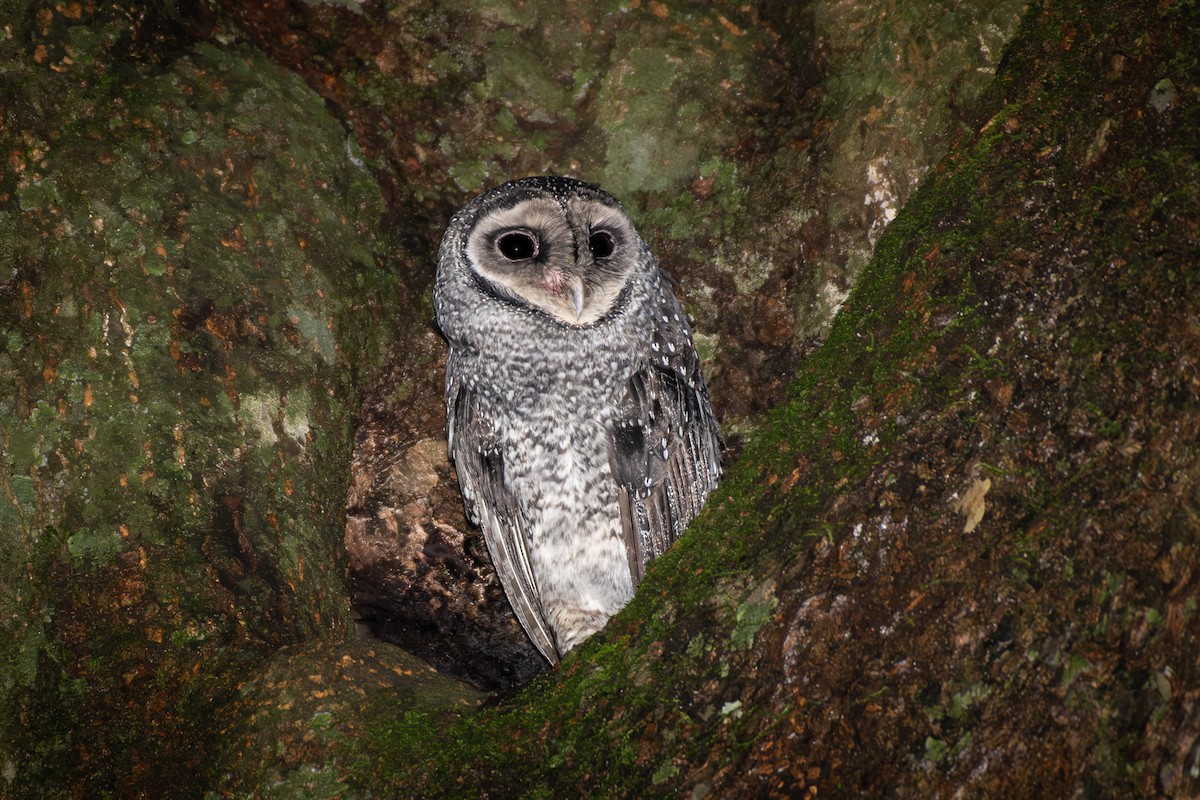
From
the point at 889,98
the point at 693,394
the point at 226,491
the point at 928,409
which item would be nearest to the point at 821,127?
the point at 889,98

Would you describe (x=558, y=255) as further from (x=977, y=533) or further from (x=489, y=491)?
(x=977, y=533)

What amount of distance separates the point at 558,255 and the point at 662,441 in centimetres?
83

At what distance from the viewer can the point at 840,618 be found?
5.80 feet

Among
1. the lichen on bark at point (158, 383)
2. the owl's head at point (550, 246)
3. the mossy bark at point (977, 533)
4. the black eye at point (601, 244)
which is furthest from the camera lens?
the black eye at point (601, 244)

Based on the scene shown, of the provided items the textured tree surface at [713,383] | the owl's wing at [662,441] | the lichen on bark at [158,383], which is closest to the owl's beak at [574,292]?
the owl's wing at [662,441]

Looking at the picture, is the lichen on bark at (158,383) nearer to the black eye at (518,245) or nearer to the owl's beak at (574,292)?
the black eye at (518,245)

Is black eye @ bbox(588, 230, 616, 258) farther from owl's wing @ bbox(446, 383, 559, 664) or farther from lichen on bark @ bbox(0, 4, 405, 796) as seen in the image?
lichen on bark @ bbox(0, 4, 405, 796)

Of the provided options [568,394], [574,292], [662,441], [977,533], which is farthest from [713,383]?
[977,533]

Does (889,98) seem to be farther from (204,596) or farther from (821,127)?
(204,596)

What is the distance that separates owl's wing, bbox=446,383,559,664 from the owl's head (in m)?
0.52

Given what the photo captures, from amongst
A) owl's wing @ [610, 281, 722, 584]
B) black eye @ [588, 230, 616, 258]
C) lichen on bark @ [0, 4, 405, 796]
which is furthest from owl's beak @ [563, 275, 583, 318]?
lichen on bark @ [0, 4, 405, 796]

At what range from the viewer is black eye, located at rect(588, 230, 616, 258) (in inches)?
134

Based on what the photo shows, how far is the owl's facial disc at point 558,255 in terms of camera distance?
3307 mm

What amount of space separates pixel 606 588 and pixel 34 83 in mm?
2696
